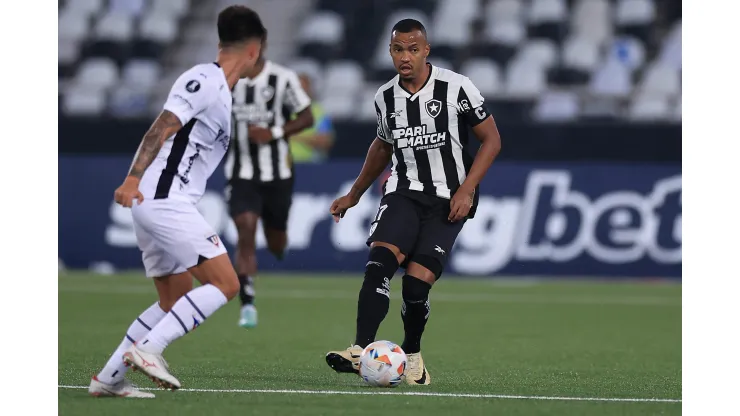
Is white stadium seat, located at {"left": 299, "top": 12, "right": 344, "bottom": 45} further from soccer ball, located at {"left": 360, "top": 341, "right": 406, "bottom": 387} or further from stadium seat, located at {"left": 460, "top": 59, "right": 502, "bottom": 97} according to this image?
soccer ball, located at {"left": 360, "top": 341, "right": 406, "bottom": 387}

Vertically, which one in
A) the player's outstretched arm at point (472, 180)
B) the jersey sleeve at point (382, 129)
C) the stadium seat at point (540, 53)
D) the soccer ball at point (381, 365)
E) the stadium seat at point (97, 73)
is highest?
the stadium seat at point (540, 53)

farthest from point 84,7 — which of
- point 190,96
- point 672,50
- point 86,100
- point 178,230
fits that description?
point 178,230

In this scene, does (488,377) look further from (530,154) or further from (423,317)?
(530,154)

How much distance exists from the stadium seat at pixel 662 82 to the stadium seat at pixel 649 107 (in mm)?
120

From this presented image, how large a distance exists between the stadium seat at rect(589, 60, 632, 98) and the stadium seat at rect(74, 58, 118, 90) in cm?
683

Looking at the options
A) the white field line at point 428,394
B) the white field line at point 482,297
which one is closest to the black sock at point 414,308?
the white field line at point 428,394

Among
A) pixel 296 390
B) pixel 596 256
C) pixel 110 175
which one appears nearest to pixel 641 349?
pixel 296 390

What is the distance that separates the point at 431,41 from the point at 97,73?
193 inches

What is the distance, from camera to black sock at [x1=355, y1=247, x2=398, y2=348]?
264 inches

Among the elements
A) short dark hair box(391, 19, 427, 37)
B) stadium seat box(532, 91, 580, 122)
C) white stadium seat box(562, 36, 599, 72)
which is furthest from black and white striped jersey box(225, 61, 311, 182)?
white stadium seat box(562, 36, 599, 72)

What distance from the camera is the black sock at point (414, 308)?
6.79 m

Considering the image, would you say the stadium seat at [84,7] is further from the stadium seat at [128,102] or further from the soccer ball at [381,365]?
the soccer ball at [381,365]

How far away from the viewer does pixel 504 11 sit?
20.3m

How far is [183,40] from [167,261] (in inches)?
603
